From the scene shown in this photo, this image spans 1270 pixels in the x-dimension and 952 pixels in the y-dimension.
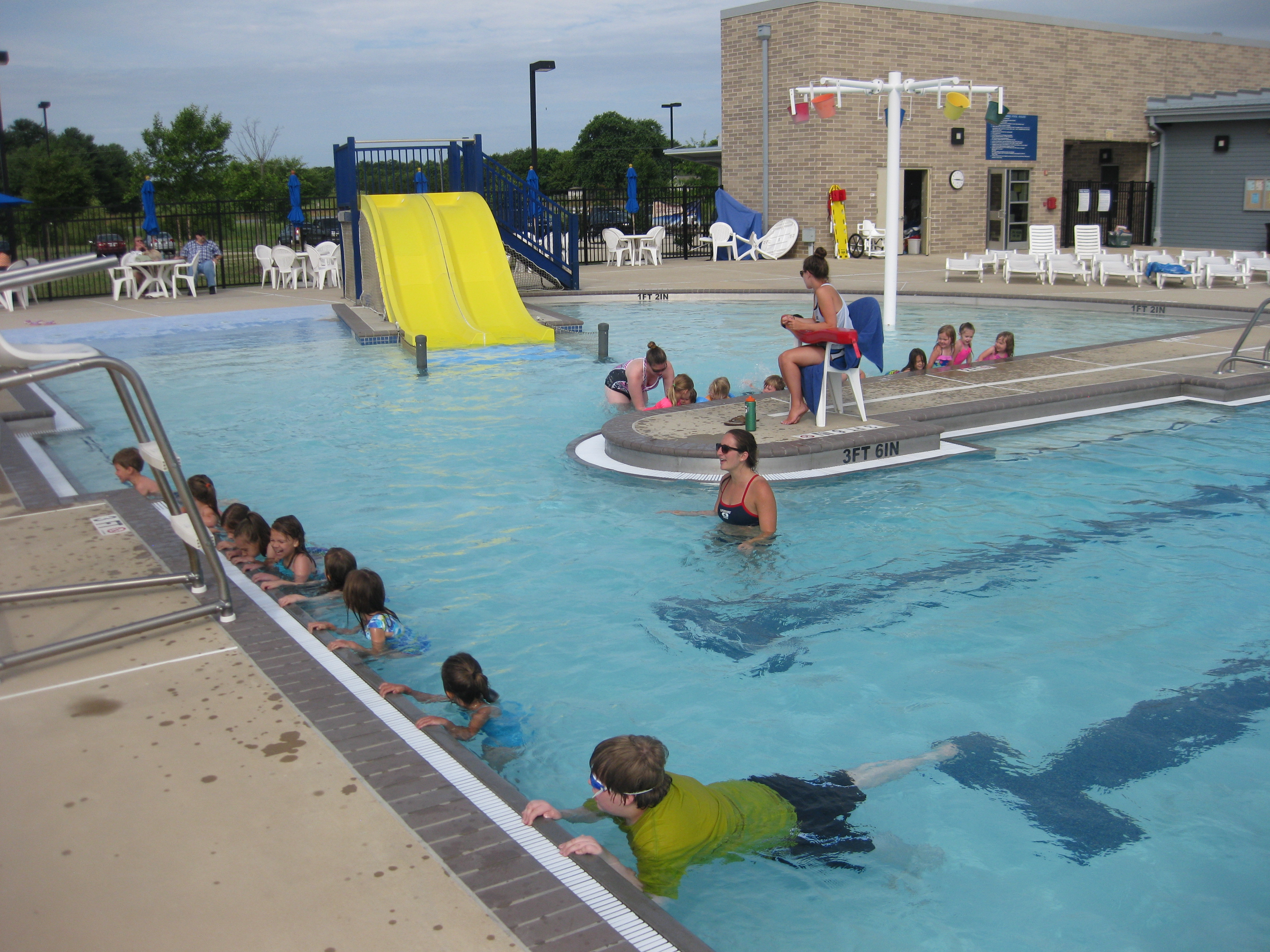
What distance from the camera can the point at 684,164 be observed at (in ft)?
238

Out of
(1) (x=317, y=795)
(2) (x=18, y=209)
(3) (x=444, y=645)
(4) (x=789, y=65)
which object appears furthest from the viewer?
(2) (x=18, y=209)

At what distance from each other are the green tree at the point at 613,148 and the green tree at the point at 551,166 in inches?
33.8

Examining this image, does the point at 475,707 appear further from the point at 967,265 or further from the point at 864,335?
the point at 967,265

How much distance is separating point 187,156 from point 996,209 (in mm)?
30241

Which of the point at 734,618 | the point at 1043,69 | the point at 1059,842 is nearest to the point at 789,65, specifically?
the point at 1043,69

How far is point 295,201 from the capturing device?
2320cm

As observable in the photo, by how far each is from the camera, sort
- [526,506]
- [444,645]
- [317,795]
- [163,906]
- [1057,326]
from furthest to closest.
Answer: [1057,326]
[526,506]
[444,645]
[317,795]
[163,906]

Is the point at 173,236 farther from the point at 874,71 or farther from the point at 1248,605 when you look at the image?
the point at 1248,605

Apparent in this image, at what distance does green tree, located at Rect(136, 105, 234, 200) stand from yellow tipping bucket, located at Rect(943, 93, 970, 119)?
112 feet

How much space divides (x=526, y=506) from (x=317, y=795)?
179 inches

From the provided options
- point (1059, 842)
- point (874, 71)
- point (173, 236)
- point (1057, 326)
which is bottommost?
point (1059, 842)

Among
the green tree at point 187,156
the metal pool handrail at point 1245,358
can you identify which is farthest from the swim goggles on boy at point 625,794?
the green tree at point 187,156

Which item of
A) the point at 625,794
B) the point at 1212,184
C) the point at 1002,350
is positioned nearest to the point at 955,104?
the point at 1002,350

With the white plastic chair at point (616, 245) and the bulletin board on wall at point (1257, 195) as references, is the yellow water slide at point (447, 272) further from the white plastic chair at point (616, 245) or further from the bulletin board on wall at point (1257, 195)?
the bulletin board on wall at point (1257, 195)
